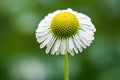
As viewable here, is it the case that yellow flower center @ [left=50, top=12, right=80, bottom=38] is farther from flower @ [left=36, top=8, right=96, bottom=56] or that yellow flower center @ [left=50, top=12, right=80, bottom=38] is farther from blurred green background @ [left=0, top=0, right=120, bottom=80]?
blurred green background @ [left=0, top=0, right=120, bottom=80]

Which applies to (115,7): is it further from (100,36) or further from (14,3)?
(14,3)

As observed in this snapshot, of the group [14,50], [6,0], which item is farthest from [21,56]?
[6,0]

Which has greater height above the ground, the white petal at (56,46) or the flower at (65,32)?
the flower at (65,32)

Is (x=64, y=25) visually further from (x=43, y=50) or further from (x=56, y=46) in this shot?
(x=43, y=50)

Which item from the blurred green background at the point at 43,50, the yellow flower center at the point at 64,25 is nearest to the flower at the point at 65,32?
the yellow flower center at the point at 64,25

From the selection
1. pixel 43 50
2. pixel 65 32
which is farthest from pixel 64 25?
pixel 43 50

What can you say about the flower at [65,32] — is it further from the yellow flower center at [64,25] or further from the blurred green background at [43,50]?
the blurred green background at [43,50]

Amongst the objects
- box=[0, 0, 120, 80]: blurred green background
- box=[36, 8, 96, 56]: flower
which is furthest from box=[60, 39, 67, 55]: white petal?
box=[0, 0, 120, 80]: blurred green background
